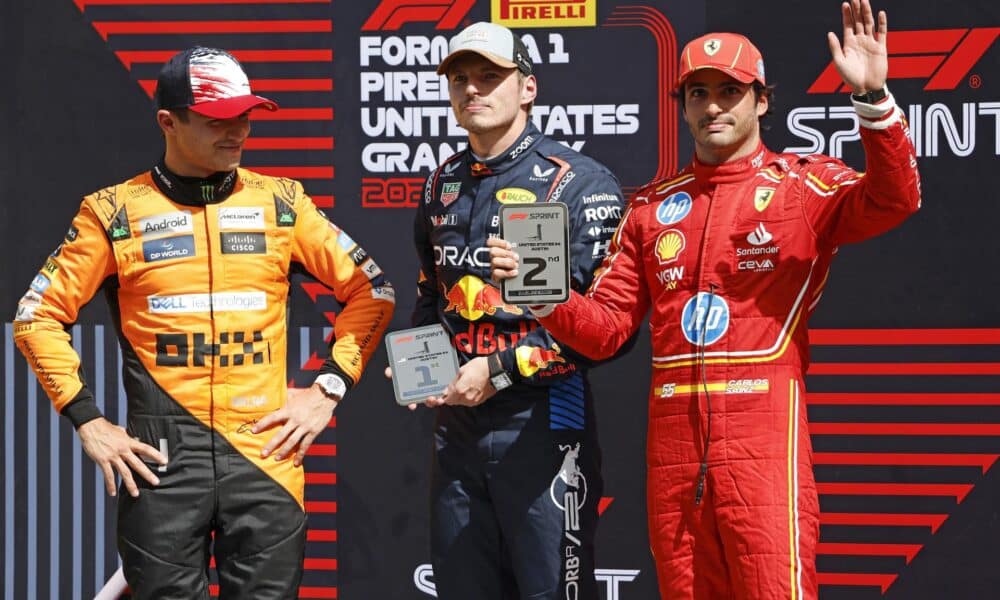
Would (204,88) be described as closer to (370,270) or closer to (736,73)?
(370,270)

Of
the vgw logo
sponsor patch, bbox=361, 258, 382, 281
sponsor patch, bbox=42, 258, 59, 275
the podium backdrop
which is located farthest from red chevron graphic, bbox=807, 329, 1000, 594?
sponsor patch, bbox=42, 258, 59, 275

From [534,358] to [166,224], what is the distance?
945 millimetres

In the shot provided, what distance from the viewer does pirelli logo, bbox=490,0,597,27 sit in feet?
12.2

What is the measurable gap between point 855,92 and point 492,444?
1213mm

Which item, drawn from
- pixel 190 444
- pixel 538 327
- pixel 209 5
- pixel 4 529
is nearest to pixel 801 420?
pixel 538 327

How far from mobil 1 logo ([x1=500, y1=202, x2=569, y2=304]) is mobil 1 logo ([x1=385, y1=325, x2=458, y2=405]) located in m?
0.43

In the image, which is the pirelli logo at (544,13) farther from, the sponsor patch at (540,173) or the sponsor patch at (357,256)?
the sponsor patch at (357,256)

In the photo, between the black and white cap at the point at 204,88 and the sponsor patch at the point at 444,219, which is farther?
the sponsor patch at the point at 444,219

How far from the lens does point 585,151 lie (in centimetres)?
378

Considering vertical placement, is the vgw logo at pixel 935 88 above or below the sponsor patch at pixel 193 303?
above

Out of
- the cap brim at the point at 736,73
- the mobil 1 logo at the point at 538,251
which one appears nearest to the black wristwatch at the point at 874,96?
the cap brim at the point at 736,73

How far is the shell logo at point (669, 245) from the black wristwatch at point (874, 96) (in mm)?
530

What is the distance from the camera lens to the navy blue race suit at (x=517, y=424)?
2.92 metres

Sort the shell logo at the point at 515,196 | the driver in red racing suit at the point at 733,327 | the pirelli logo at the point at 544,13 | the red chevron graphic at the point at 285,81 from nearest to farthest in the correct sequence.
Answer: the driver in red racing suit at the point at 733,327 → the shell logo at the point at 515,196 → the pirelli logo at the point at 544,13 → the red chevron graphic at the point at 285,81
